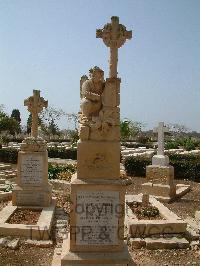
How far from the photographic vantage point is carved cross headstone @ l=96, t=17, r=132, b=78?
18.2ft

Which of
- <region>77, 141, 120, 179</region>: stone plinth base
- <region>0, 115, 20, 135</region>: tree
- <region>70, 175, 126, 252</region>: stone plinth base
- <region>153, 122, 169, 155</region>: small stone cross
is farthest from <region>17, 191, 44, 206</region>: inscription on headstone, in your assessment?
<region>0, 115, 20, 135</region>: tree

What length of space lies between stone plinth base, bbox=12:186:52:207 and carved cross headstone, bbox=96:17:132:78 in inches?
214

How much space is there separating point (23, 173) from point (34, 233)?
2.96 meters

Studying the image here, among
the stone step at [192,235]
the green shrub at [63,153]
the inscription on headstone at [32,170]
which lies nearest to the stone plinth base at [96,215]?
the stone step at [192,235]

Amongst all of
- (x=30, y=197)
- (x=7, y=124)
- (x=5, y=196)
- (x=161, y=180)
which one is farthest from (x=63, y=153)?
(x=7, y=124)

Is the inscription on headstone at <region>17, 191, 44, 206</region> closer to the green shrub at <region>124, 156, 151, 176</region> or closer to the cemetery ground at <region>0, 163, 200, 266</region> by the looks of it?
the cemetery ground at <region>0, 163, 200, 266</region>

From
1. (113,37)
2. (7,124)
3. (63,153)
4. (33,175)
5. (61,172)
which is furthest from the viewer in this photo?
(7,124)

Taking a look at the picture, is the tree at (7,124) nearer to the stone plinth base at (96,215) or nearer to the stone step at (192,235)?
the stone step at (192,235)

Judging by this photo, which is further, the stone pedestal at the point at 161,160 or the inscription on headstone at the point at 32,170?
the stone pedestal at the point at 161,160

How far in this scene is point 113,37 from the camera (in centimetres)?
555

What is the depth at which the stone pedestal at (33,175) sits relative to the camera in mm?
9883

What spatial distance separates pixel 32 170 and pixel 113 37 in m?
5.73

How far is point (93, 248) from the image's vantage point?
18.5 ft

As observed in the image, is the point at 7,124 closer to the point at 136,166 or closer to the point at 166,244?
the point at 136,166
